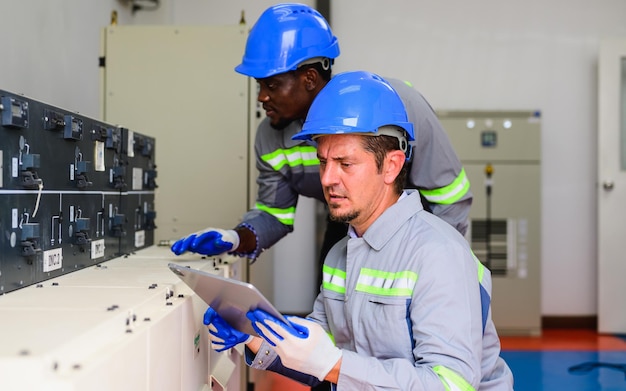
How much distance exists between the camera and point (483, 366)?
52.7 inches

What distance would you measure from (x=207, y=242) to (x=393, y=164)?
0.69 m

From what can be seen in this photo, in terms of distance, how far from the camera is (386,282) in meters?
1.29

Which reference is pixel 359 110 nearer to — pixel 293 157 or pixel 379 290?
pixel 379 290

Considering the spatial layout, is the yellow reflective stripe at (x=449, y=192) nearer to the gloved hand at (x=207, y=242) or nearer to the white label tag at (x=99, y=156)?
the gloved hand at (x=207, y=242)

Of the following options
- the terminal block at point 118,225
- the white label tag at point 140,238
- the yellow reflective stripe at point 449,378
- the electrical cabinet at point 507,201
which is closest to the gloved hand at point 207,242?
the terminal block at point 118,225

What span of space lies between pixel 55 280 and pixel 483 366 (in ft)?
3.04

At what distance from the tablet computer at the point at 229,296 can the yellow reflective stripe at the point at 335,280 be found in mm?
257

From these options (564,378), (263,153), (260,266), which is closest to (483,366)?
(263,153)

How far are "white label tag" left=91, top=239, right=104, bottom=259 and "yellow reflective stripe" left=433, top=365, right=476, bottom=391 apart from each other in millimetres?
936

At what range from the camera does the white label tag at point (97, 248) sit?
1.63m

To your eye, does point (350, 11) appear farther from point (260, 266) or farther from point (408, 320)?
point (408, 320)

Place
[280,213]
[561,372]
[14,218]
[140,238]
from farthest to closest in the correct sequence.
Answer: [561,372]
[280,213]
[140,238]
[14,218]

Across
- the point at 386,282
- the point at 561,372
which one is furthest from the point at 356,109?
the point at 561,372

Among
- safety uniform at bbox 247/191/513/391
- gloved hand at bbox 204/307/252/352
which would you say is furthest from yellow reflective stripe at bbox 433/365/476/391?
gloved hand at bbox 204/307/252/352
